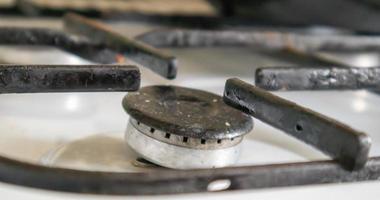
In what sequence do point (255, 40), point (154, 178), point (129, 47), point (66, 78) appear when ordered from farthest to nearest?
point (255, 40) → point (129, 47) → point (66, 78) → point (154, 178)

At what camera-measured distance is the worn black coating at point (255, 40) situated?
0.69 meters

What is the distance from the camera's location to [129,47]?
22.1 inches

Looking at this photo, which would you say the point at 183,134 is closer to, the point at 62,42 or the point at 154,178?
the point at 154,178

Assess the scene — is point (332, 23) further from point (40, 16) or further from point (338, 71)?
point (40, 16)

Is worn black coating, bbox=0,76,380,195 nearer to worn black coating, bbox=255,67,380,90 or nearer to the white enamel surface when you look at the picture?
the white enamel surface

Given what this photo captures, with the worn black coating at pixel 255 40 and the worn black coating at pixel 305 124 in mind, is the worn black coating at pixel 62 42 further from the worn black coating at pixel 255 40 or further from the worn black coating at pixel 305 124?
the worn black coating at pixel 305 124

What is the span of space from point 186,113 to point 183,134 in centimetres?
3

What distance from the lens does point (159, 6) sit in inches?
36.7

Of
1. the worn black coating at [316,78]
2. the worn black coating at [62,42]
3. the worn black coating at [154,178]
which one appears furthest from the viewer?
the worn black coating at [62,42]

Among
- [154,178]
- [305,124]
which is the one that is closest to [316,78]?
[305,124]

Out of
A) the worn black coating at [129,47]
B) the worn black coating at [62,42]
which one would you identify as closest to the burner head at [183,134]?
the worn black coating at [129,47]

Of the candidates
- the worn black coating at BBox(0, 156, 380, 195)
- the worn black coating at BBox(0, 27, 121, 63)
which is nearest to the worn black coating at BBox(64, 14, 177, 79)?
the worn black coating at BBox(0, 27, 121, 63)

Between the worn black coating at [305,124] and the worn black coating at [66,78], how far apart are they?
0.08 meters

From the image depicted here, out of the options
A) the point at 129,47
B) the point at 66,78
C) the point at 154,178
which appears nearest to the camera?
the point at 154,178
